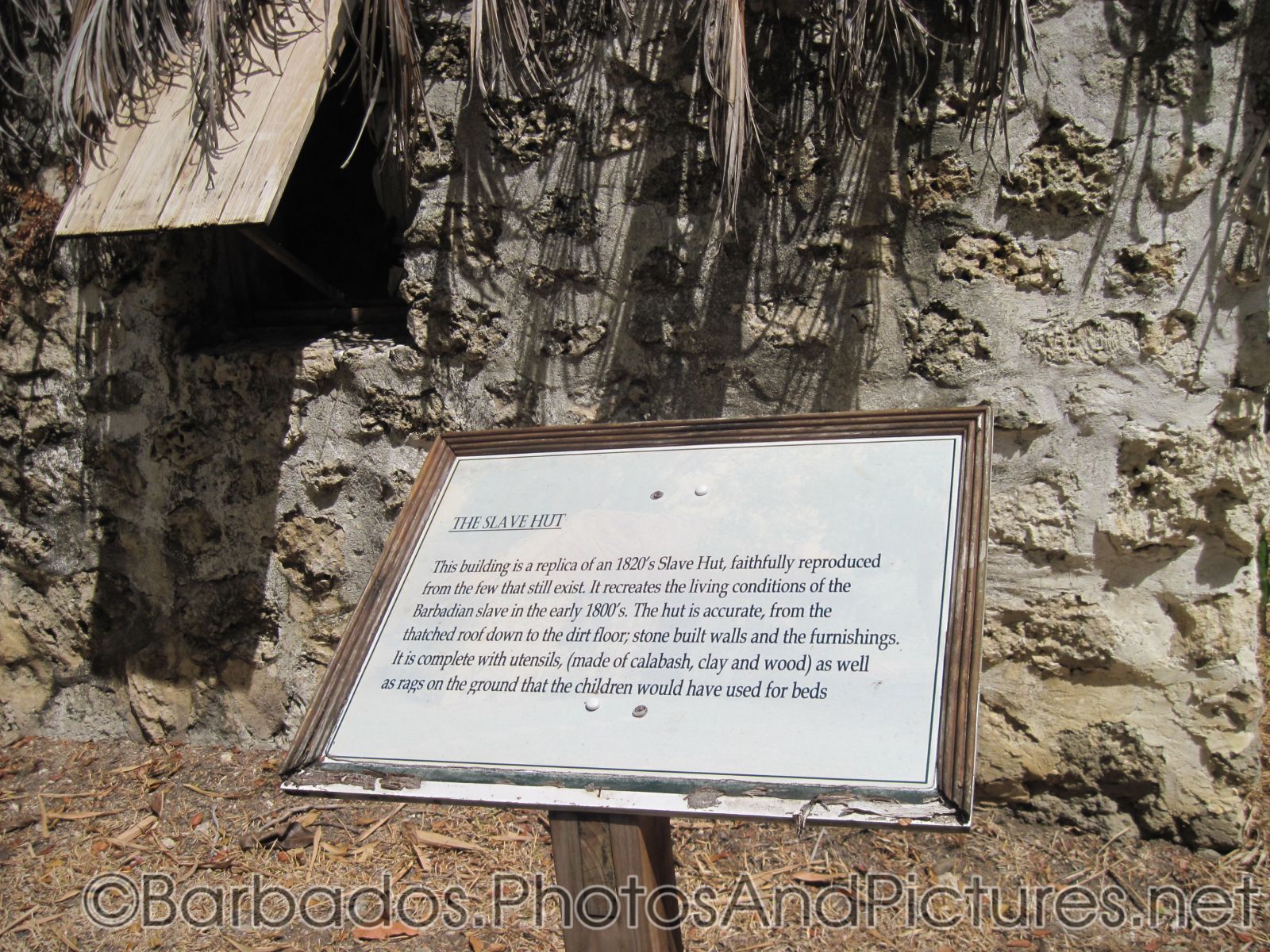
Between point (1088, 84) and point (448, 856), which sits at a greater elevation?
point (1088, 84)

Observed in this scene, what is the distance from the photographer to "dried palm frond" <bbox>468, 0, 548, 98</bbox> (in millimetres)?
2438

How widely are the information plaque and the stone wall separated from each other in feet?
2.63

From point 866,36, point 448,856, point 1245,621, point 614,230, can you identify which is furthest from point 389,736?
point 1245,621

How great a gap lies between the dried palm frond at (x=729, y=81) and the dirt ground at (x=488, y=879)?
1443 mm

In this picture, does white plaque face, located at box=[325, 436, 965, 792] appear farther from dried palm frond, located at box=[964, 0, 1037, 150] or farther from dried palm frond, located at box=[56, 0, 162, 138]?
dried palm frond, located at box=[56, 0, 162, 138]

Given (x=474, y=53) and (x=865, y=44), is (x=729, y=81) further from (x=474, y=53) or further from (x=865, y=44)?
(x=474, y=53)

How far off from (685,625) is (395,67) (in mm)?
1683

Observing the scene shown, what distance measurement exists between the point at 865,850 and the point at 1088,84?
1.77 m

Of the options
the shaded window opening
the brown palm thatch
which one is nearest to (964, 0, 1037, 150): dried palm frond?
the brown palm thatch

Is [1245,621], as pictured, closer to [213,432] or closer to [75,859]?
[213,432]

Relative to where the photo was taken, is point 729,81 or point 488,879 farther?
point 488,879

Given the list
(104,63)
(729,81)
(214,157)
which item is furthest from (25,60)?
(729,81)

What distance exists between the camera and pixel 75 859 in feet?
9.33

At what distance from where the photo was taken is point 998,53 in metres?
2.22
